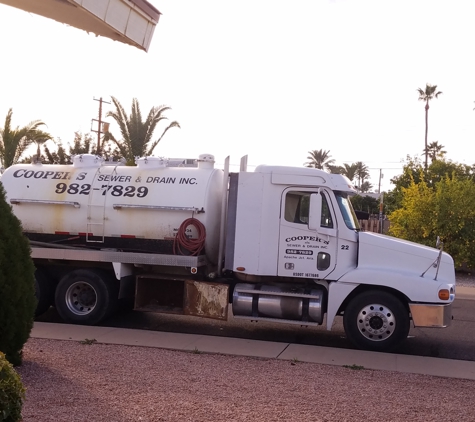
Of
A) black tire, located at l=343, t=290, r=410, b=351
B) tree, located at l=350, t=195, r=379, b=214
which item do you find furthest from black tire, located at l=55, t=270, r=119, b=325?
tree, located at l=350, t=195, r=379, b=214

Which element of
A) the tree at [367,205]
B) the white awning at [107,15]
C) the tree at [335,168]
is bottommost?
the white awning at [107,15]

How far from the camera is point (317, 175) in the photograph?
10.8 m

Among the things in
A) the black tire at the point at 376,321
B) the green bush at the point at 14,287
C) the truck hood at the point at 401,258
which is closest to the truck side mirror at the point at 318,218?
the truck hood at the point at 401,258

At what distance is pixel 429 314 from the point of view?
9.98m

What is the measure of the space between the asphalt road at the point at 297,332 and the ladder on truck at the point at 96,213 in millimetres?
1646

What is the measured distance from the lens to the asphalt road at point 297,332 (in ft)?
35.0

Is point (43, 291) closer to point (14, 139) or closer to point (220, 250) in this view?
point (220, 250)

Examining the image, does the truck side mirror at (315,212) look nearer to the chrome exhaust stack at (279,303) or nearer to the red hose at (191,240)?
the chrome exhaust stack at (279,303)

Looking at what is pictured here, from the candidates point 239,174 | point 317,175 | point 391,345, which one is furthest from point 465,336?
point 239,174

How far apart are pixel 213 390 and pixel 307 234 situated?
4281mm

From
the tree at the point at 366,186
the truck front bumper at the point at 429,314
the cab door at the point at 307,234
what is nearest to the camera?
the truck front bumper at the point at 429,314

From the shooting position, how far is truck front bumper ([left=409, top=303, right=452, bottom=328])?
9.94 meters

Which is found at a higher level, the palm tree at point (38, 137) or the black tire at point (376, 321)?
the palm tree at point (38, 137)

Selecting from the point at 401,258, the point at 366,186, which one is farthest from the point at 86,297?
the point at 366,186
